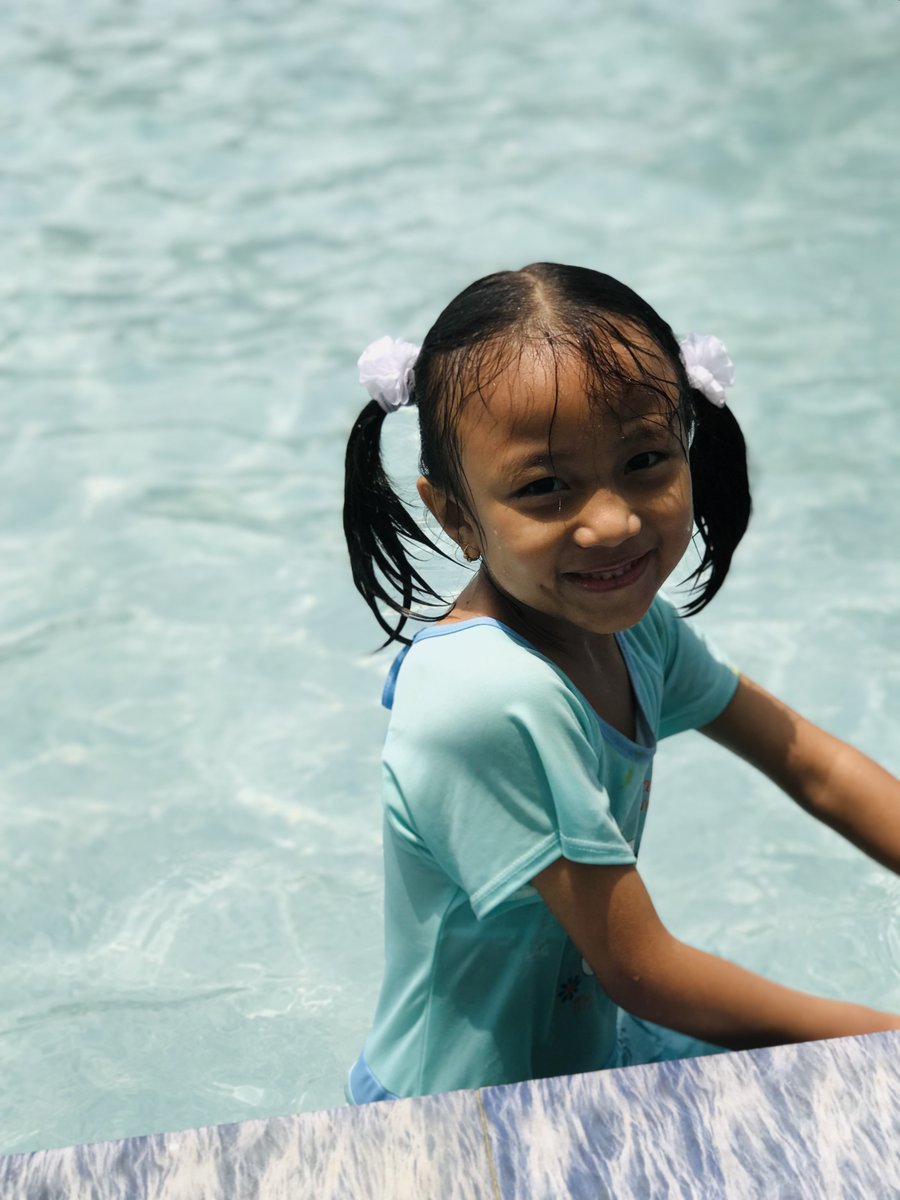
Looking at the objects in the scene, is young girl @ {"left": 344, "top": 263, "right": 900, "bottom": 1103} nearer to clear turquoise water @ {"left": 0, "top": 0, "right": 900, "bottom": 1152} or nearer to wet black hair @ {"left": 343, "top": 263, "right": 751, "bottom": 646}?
wet black hair @ {"left": 343, "top": 263, "right": 751, "bottom": 646}

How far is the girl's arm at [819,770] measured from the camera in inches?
79.5

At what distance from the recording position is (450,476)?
5.74 feet

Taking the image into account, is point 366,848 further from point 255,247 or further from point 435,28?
point 435,28

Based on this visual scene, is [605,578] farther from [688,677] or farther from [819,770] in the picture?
[819,770]

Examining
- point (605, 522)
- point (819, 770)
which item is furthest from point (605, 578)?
point (819, 770)

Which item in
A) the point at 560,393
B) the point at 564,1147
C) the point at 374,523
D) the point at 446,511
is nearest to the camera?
the point at 564,1147

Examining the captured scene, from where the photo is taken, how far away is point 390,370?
71.1 inches

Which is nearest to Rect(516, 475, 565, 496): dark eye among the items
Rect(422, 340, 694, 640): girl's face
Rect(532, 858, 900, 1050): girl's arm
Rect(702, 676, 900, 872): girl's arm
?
Rect(422, 340, 694, 640): girl's face

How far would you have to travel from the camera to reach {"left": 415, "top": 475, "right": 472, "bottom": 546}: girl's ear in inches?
70.3

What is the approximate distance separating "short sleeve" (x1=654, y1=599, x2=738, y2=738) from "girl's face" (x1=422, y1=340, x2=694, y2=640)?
1.01 feet

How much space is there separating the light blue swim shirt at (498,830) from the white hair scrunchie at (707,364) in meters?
0.31

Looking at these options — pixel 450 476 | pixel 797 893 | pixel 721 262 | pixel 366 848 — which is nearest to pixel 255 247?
pixel 721 262

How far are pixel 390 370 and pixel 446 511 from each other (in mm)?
172

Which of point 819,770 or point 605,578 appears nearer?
point 605,578
